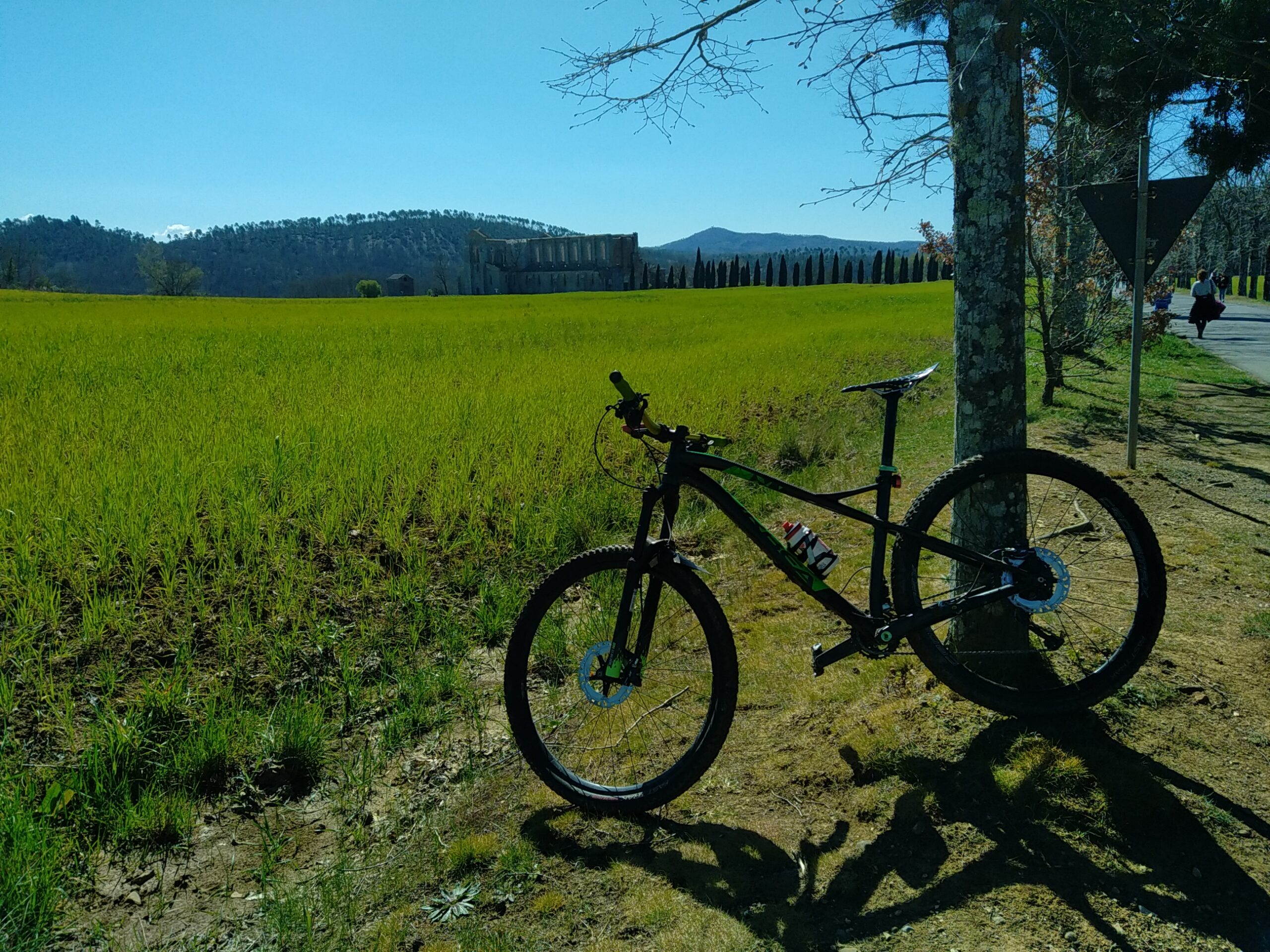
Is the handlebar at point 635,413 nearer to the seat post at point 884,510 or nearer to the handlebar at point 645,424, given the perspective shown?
the handlebar at point 645,424

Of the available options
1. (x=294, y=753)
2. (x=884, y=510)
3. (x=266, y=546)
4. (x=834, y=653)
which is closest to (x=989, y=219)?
(x=884, y=510)

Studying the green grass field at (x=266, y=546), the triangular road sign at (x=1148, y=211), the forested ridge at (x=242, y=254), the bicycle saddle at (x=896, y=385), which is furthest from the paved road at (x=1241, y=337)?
the forested ridge at (x=242, y=254)

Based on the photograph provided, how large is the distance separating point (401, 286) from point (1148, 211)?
9259 centimetres

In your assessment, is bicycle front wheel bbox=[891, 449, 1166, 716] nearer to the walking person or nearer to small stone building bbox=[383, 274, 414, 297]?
the walking person

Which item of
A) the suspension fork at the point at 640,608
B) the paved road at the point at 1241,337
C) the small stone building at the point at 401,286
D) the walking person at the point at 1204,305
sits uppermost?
the small stone building at the point at 401,286

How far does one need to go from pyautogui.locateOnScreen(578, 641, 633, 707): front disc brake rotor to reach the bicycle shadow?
0.43 m

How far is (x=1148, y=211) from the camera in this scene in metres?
6.20

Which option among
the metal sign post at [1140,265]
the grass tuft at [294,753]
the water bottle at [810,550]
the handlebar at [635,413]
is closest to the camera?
the handlebar at [635,413]

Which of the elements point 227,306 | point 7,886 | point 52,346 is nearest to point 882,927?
point 7,886

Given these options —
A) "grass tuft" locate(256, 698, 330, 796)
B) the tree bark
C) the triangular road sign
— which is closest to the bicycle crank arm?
the tree bark

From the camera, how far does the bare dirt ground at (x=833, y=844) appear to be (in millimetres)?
2277

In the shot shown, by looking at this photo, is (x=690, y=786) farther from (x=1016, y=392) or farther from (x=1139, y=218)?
(x=1139, y=218)

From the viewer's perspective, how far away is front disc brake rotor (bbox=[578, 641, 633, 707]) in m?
2.91

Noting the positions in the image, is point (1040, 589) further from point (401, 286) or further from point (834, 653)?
point (401, 286)
